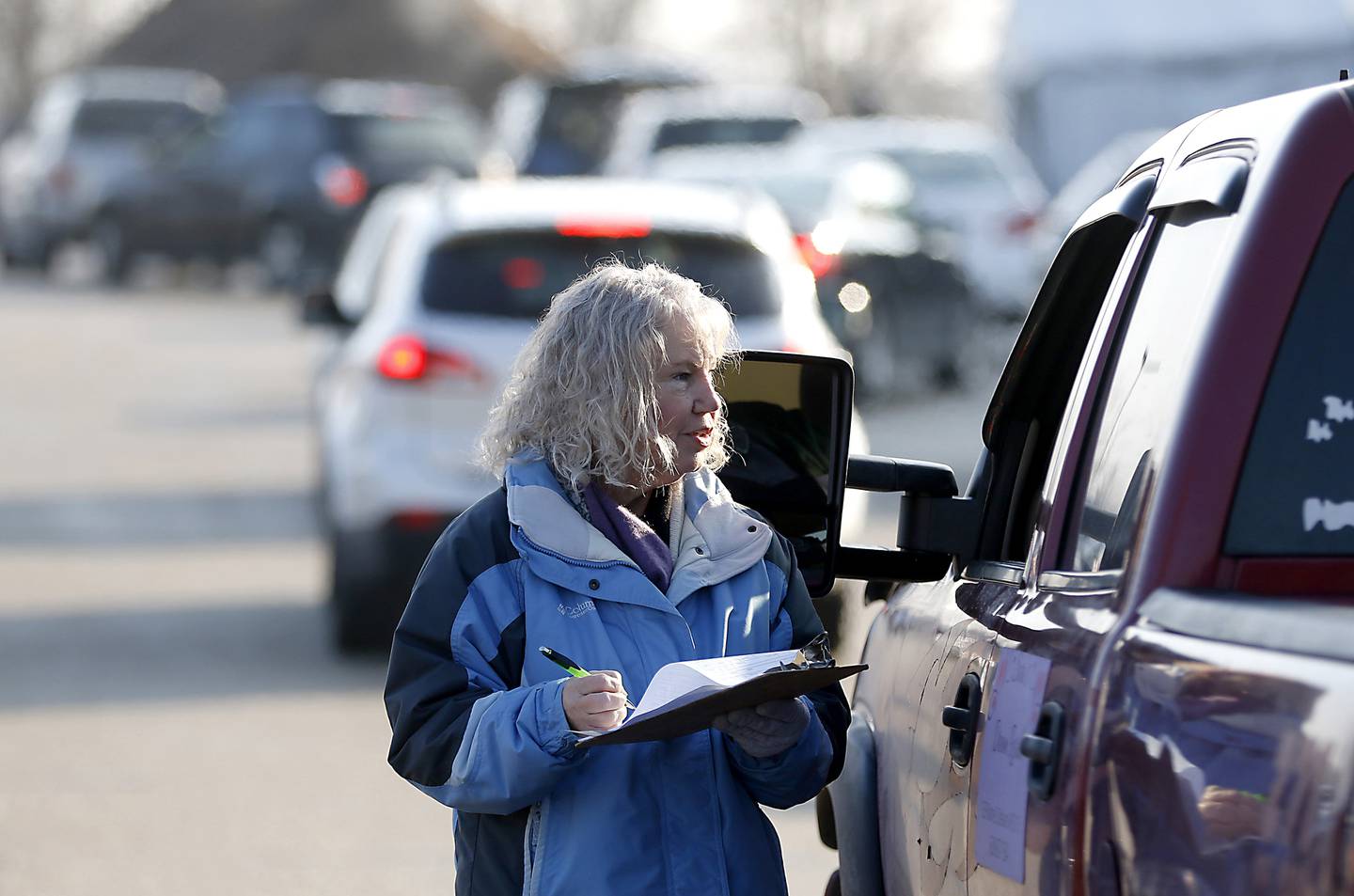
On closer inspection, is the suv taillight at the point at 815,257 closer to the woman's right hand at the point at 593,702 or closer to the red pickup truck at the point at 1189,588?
the red pickup truck at the point at 1189,588

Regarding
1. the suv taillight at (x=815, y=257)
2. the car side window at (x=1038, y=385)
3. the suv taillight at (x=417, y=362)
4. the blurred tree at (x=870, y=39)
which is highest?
the blurred tree at (x=870, y=39)

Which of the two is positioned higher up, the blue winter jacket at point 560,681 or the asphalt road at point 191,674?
the blue winter jacket at point 560,681

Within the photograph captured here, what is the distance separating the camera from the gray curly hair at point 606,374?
3189mm

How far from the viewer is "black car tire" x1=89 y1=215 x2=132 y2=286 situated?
29703 millimetres

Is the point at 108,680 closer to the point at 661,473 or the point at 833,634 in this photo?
the point at 833,634

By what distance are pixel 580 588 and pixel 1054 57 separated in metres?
31.4

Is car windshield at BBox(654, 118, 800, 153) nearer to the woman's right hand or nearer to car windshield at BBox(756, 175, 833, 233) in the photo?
car windshield at BBox(756, 175, 833, 233)

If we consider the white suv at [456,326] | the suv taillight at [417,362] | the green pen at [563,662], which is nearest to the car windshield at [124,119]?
the white suv at [456,326]

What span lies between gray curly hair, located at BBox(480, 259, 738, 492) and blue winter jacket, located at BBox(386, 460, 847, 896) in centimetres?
7

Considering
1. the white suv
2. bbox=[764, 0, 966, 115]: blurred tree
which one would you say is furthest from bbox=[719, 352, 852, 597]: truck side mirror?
bbox=[764, 0, 966, 115]: blurred tree

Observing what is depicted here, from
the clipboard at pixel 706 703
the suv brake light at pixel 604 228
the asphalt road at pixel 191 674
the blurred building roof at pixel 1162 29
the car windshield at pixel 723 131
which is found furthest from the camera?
the blurred building roof at pixel 1162 29

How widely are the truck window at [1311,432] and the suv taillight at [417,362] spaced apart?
20.9 feet

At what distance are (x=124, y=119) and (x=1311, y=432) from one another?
30.7m

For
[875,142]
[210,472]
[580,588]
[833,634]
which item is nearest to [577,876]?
[580,588]
